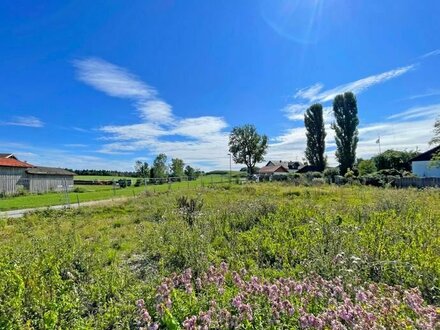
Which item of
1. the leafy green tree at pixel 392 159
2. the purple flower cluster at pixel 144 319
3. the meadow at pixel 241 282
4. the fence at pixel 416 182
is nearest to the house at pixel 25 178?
the meadow at pixel 241 282

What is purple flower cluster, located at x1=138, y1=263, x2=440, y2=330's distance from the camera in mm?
1894

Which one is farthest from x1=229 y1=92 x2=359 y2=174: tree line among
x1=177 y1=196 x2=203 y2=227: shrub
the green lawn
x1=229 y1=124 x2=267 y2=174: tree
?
x1=177 y1=196 x2=203 y2=227: shrub

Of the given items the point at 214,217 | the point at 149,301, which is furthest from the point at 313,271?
the point at 214,217

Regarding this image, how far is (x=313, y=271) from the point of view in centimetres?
305

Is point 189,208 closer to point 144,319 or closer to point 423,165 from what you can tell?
point 144,319

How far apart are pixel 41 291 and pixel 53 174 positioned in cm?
3493

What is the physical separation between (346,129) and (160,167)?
32.4 meters

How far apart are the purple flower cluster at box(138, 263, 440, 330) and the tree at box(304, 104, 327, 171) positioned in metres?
46.5

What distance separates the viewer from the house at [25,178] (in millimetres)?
26000

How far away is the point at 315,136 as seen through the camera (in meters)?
46.8

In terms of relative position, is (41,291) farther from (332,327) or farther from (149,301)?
(332,327)

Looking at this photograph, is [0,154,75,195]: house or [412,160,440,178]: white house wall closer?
[0,154,75,195]: house

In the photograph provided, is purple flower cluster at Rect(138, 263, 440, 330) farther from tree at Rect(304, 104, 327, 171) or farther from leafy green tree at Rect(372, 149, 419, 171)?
tree at Rect(304, 104, 327, 171)

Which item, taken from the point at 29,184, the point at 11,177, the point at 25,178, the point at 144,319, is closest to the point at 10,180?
the point at 11,177
